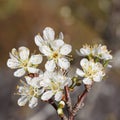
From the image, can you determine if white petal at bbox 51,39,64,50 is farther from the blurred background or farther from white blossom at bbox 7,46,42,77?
the blurred background

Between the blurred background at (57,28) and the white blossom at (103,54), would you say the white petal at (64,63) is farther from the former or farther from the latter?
the blurred background at (57,28)

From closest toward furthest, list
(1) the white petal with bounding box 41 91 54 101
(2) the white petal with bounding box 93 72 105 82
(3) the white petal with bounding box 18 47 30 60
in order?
(1) the white petal with bounding box 41 91 54 101
(2) the white petal with bounding box 93 72 105 82
(3) the white petal with bounding box 18 47 30 60

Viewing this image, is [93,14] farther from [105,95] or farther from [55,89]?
[55,89]

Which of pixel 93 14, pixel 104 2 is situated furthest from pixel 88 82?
pixel 93 14

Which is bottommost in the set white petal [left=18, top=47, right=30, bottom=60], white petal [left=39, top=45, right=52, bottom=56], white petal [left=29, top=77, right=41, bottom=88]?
white petal [left=29, top=77, right=41, bottom=88]

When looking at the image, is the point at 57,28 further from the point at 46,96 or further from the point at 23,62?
→ the point at 46,96

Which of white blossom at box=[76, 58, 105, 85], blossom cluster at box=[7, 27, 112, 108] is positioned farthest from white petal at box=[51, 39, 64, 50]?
white blossom at box=[76, 58, 105, 85]

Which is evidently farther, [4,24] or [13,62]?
[4,24]
